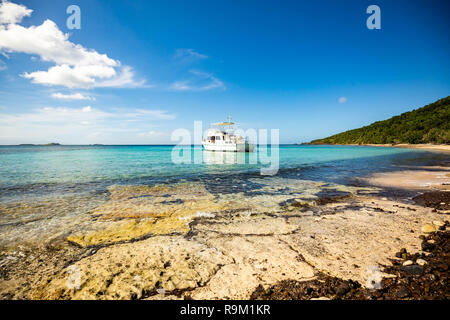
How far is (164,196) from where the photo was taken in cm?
871

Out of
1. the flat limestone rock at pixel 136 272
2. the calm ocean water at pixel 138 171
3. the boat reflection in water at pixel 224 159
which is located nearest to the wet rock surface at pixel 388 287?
the flat limestone rock at pixel 136 272

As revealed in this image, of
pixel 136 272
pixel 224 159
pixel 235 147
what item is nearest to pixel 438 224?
pixel 136 272

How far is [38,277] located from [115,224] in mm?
2299

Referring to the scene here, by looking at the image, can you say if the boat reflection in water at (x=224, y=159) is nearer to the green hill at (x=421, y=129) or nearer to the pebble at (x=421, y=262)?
the pebble at (x=421, y=262)

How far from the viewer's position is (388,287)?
260 centimetres

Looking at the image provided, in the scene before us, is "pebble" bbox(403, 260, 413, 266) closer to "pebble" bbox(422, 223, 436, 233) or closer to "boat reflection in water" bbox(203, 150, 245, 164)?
"pebble" bbox(422, 223, 436, 233)

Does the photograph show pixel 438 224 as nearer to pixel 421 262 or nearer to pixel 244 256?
pixel 421 262

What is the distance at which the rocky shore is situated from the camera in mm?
2697

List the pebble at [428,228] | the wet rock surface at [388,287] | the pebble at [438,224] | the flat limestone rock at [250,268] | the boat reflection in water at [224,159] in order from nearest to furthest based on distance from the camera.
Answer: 1. the wet rock surface at [388,287]
2. the flat limestone rock at [250,268]
3. the pebble at [428,228]
4. the pebble at [438,224]
5. the boat reflection in water at [224,159]

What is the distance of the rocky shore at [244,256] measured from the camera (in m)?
2.70

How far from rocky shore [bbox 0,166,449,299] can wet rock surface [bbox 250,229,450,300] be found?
0.01 metres

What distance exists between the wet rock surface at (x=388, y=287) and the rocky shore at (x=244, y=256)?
1 centimetres
